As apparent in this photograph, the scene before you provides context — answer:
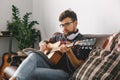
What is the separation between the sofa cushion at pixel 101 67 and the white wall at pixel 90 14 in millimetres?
636

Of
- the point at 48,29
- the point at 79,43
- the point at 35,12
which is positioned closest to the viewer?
the point at 79,43

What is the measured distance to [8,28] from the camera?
4.43 m

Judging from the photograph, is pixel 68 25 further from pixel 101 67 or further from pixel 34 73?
pixel 101 67

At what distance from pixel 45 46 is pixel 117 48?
979 mm

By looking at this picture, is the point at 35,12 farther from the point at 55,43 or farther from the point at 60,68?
the point at 60,68

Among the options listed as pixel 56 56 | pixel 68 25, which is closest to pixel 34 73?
pixel 56 56

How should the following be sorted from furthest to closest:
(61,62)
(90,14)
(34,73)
Answer: 1. (90,14)
2. (61,62)
3. (34,73)

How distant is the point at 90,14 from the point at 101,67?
1.22 m

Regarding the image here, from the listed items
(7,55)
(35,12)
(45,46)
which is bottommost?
(7,55)

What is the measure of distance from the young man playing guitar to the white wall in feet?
1.16

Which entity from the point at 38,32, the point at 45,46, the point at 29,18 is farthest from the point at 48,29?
the point at 45,46

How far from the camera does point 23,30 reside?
13.9 feet

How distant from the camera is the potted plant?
4.25 m

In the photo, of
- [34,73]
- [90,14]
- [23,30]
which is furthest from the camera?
[23,30]
